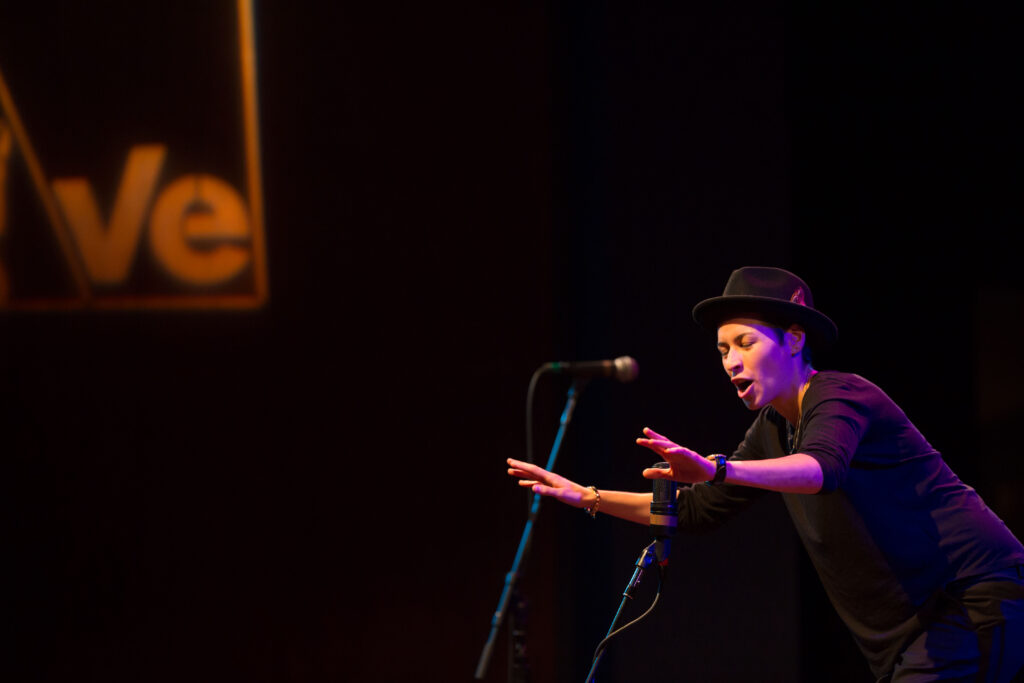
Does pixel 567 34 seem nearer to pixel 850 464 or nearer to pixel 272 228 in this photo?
pixel 272 228

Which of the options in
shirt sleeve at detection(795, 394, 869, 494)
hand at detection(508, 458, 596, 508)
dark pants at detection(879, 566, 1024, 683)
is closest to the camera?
shirt sleeve at detection(795, 394, 869, 494)

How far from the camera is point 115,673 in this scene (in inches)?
159

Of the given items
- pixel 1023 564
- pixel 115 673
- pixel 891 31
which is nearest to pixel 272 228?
pixel 115 673

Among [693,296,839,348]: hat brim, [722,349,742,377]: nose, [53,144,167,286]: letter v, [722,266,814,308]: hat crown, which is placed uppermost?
[53,144,167,286]: letter v

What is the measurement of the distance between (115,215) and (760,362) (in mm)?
3259

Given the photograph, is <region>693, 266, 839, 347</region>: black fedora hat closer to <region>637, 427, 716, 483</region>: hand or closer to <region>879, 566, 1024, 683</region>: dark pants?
<region>637, 427, 716, 483</region>: hand

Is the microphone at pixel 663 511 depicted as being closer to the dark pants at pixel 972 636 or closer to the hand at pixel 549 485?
the hand at pixel 549 485

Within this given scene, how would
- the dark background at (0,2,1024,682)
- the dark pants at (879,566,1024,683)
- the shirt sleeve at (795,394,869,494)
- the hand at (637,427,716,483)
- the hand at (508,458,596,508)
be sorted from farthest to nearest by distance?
the dark background at (0,2,1024,682), the hand at (508,458,596,508), the dark pants at (879,566,1024,683), the shirt sleeve at (795,394,869,494), the hand at (637,427,716,483)

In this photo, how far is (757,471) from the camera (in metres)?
1.78

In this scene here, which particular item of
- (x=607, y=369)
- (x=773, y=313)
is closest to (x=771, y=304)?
(x=773, y=313)

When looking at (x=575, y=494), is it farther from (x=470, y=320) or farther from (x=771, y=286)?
(x=470, y=320)

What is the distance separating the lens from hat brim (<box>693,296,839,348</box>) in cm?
216

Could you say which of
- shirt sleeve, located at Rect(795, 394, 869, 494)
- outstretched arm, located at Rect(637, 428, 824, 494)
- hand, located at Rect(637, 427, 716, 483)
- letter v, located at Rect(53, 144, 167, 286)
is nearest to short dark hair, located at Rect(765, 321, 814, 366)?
shirt sleeve, located at Rect(795, 394, 869, 494)

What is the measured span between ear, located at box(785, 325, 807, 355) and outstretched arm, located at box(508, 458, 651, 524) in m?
0.53
